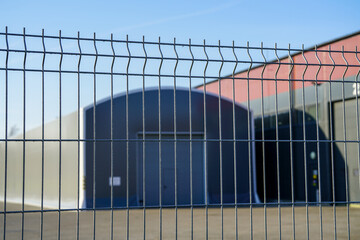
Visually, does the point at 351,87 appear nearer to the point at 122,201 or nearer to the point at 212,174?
the point at 212,174

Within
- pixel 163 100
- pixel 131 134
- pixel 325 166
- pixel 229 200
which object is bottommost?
pixel 229 200

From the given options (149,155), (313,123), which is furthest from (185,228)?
(313,123)

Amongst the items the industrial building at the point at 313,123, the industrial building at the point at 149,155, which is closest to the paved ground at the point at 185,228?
the industrial building at the point at 149,155

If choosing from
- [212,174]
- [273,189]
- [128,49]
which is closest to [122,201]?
[212,174]

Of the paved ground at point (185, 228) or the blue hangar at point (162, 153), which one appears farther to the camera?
the blue hangar at point (162, 153)

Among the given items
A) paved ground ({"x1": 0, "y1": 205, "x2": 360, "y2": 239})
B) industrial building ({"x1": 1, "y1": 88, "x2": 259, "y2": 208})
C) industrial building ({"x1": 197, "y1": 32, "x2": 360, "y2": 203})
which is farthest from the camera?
industrial building ({"x1": 1, "y1": 88, "x2": 259, "y2": 208})

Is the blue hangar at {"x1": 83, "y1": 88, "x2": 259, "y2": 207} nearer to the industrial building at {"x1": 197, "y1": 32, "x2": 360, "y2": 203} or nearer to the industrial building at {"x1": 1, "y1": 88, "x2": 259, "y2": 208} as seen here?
the industrial building at {"x1": 1, "y1": 88, "x2": 259, "y2": 208}

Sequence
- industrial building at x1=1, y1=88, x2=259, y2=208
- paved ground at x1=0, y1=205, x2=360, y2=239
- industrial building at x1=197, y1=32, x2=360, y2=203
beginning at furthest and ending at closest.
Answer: industrial building at x1=1, y1=88, x2=259, y2=208, industrial building at x1=197, y1=32, x2=360, y2=203, paved ground at x1=0, y1=205, x2=360, y2=239

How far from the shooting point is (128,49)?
580 centimetres

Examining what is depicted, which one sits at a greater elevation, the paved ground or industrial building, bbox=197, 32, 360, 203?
industrial building, bbox=197, 32, 360, 203

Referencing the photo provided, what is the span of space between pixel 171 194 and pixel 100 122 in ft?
15.3

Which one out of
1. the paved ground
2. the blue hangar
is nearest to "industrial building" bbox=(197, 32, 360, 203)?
the blue hangar

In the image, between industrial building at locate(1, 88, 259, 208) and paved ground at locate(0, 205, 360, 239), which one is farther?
industrial building at locate(1, 88, 259, 208)

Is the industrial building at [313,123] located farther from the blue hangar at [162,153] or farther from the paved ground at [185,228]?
the paved ground at [185,228]
